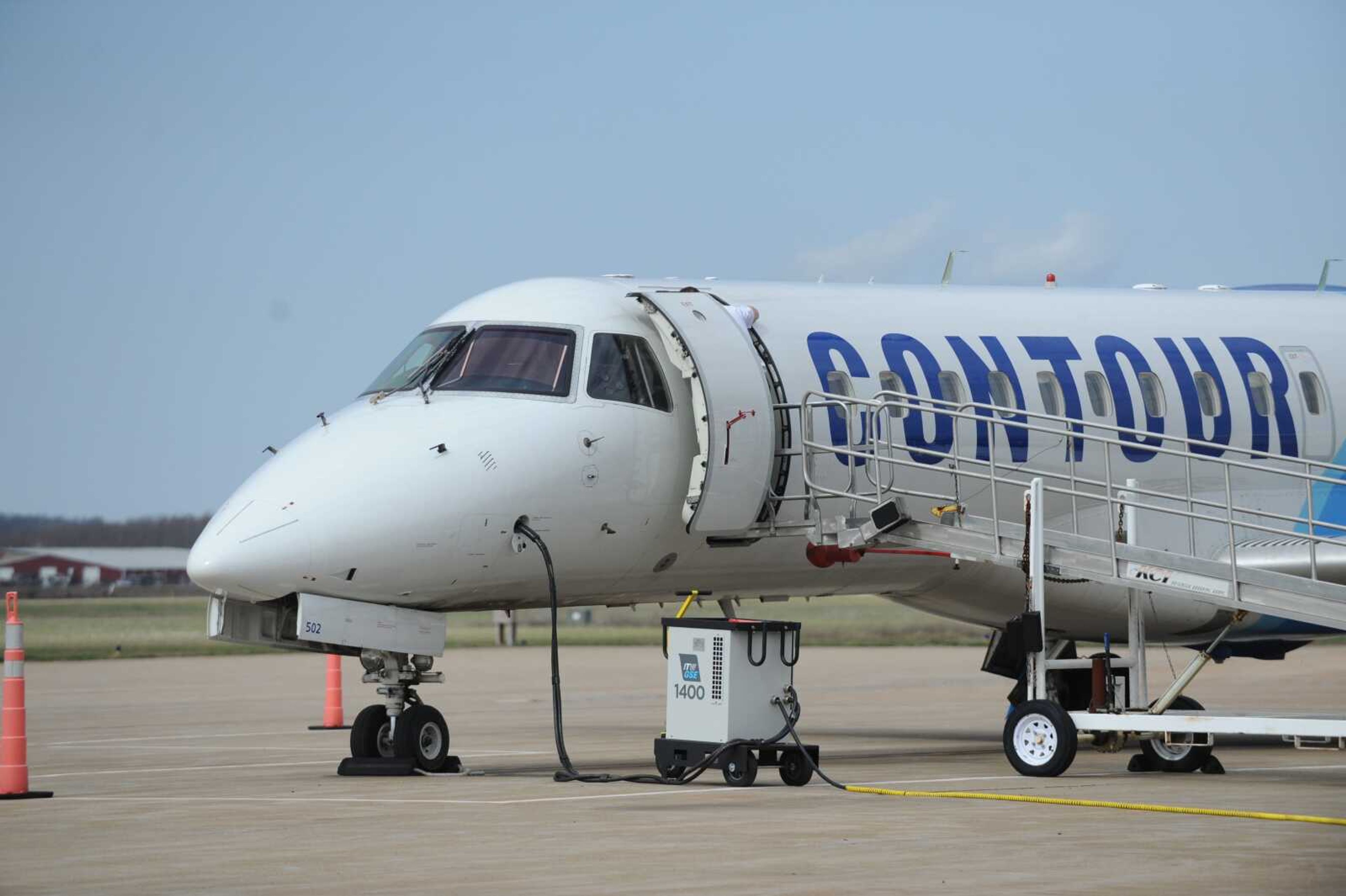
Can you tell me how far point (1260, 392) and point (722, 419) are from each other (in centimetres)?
A: 705

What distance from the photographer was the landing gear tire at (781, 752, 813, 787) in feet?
52.7

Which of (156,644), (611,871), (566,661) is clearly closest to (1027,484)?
(611,871)

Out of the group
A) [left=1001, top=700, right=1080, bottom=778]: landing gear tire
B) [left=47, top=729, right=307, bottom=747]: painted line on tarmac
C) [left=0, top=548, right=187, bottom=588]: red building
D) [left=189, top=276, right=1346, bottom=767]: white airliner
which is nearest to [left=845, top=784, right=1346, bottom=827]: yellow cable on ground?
[left=1001, top=700, right=1080, bottom=778]: landing gear tire

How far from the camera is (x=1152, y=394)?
68.2 feet

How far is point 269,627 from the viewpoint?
1720 cm

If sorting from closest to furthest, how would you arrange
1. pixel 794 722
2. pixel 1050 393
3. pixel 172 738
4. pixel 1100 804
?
pixel 1100 804 → pixel 794 722 → pixel 1050 393 → pixel 172 738

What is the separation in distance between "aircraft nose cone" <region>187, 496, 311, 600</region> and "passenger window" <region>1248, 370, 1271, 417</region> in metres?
10.6

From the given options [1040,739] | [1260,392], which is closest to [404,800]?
[1040,739]

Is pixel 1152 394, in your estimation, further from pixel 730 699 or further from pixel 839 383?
pixel 730 699

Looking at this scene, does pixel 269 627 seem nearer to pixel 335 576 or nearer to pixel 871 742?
pixel 335 576

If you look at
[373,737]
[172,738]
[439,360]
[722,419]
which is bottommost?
[172,738]

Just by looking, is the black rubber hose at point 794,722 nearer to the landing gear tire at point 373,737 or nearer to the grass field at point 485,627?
the landing gear tire at point 373,737

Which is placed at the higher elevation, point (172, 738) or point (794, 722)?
point (794, 722)

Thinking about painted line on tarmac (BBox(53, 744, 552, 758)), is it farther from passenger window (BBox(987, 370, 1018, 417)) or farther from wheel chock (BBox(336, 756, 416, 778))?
passenger window (BBox(987, 370, 1018, 417))
